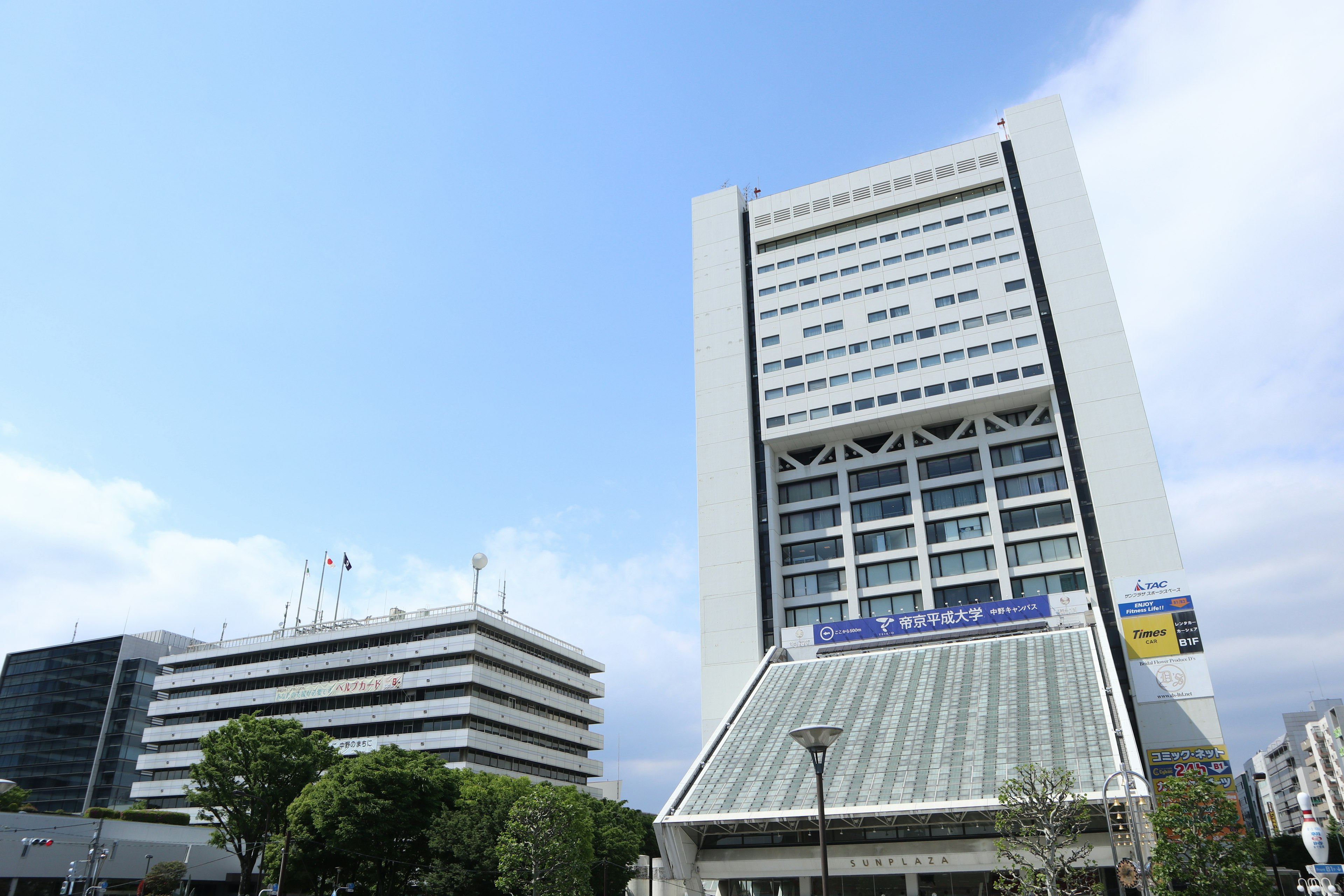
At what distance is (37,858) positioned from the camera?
63281 millimetres

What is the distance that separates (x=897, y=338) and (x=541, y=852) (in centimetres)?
4694

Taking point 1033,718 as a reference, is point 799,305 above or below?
above

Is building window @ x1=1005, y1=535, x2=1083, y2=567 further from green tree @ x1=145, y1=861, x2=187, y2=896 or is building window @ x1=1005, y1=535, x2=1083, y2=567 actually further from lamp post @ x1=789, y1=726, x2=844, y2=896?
green tree @ x1=145, y1=861, x2=187, y2=896

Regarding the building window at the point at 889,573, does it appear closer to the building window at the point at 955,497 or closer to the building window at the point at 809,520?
the building window at the point at 955,497

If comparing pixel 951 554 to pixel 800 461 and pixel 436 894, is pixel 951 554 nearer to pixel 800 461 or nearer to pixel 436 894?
pixel 800 461

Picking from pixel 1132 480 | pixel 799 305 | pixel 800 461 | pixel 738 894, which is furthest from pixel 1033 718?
pixel 799 305

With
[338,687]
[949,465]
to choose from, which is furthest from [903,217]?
[338,687]

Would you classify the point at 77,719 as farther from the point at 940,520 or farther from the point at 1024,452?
the point at 1024,452

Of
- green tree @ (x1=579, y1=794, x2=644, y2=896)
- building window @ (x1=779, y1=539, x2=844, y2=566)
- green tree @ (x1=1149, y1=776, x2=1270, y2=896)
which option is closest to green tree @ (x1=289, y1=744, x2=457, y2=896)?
green tree @ (x1=579, y1=794, x2=644, y2=896)

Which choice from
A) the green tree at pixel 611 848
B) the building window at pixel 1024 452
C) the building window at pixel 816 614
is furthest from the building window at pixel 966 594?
the green tree at pixel 611 848

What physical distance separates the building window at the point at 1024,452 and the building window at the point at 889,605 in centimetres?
1258

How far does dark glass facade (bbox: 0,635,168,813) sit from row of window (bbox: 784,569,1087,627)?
102 m

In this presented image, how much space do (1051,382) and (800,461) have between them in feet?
70.8

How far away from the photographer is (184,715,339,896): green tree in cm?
6262
